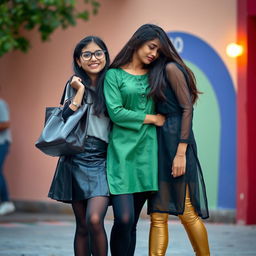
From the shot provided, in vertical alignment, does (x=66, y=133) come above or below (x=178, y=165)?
above

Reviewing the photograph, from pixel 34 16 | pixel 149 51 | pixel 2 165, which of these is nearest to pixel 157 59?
pixel 149 51

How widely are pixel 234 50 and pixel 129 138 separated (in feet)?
16.3

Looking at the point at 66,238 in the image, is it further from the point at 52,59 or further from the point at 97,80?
the point at 52,59

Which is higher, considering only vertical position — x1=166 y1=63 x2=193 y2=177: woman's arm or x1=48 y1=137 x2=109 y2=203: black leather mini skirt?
x1=166 y1=63 x2=193 y2=177: woman's arm

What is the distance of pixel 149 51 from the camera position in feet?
19.1

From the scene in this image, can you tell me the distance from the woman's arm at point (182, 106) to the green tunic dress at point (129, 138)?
177mm

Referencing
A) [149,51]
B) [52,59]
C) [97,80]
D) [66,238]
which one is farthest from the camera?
[52,59]

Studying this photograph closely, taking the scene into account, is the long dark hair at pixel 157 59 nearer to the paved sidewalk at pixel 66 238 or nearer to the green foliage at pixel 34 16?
the paved sidewalk at pixel 66 238

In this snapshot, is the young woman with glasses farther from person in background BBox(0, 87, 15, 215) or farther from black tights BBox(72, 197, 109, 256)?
person in background BBox(0, 87, 15, 215)

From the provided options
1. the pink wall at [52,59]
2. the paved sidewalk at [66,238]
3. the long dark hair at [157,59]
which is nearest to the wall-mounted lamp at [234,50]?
the pink wall at [52,59]

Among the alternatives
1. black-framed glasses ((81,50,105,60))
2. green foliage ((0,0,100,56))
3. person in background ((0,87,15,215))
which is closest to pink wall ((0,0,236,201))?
green foliage ((0,0,100,56))

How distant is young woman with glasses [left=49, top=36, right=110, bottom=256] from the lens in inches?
223

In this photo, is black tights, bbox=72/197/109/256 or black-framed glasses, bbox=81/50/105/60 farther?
black-framed glasses, bbox=81/50/105/60

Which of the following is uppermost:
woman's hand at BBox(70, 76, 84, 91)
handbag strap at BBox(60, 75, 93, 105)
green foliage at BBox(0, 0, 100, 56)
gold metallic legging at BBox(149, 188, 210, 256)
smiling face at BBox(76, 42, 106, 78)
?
green foliage at BBox(0, 0, 100, 56)
